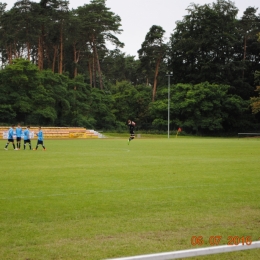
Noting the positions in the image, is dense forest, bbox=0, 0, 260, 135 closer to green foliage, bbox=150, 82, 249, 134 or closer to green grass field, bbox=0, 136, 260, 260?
green foliage, bbox=150, 82, 249, 134

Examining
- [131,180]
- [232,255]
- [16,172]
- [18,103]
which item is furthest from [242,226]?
[18,103]

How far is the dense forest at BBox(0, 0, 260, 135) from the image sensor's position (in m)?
65.9

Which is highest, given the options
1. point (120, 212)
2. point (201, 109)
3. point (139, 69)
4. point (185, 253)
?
point (139, 69)

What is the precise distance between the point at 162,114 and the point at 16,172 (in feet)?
197

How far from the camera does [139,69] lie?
3386 inches

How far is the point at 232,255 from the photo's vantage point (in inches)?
244

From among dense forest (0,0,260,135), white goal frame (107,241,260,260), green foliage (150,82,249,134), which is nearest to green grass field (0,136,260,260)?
white goal frame (107,241,260,260)

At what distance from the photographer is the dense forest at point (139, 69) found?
216ft

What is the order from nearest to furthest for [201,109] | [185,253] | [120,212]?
[185,253]
[120,212]
[201,109]

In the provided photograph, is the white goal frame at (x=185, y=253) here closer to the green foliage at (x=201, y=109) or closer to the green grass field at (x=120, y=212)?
the green grass field at (x=120, y=212)
